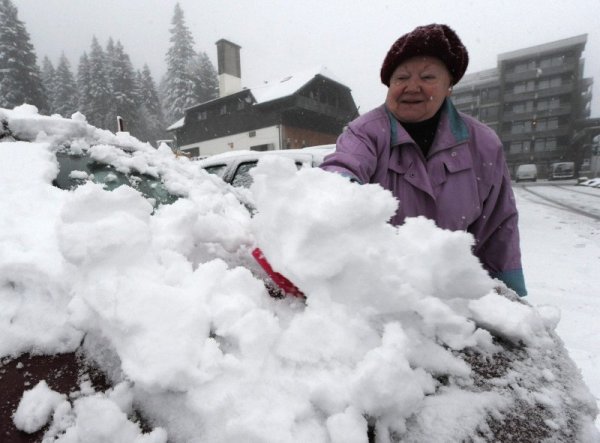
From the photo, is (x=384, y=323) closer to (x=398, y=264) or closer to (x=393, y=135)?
(x=398, y=264)

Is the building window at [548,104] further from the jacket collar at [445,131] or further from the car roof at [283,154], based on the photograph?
the jacket collar at [445,131]

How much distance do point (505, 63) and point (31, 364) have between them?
171 ft

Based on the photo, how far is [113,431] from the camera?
74cm

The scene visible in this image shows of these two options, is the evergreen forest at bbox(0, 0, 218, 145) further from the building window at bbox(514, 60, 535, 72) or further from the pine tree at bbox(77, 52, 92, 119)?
the building window at bbox(514, 60, 535, 72)

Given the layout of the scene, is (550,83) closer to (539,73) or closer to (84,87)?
(539,73)

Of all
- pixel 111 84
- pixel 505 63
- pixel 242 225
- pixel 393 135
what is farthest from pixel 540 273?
Result: pixel 505 63

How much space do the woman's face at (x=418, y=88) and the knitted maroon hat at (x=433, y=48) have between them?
0.03 meters

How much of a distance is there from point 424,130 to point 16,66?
35.7m

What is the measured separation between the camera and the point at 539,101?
42062 millimetres

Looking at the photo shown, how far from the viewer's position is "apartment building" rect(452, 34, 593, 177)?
4031 cm

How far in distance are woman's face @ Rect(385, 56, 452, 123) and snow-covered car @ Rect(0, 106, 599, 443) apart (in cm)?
101

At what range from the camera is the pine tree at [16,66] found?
27.4 meters

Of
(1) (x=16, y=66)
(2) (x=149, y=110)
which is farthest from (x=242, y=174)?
(2) (x=149, y=110)

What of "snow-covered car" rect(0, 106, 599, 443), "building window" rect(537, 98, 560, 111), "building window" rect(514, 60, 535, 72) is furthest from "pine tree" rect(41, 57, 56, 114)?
"building window" rect(537, 98, 560, 111)
